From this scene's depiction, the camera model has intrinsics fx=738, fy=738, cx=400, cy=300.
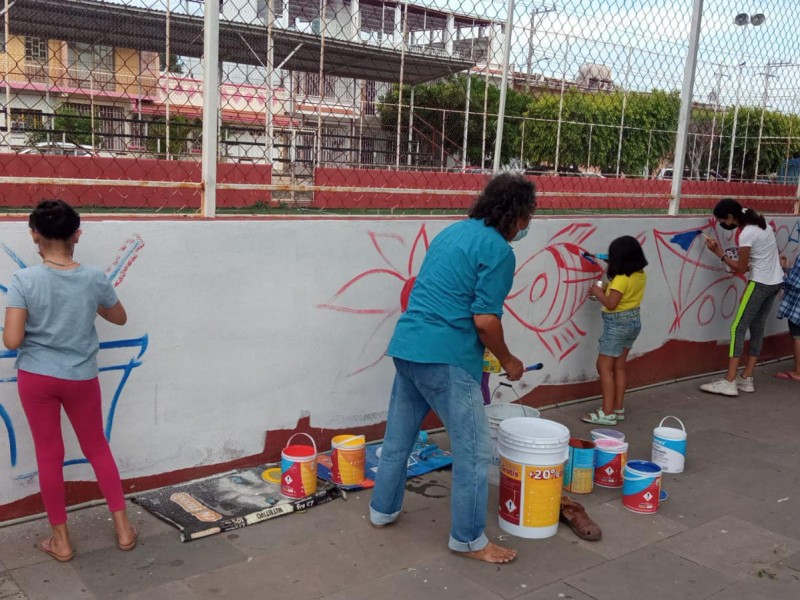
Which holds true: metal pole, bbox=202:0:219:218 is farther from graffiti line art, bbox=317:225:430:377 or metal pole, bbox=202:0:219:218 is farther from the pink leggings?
the pink leggings

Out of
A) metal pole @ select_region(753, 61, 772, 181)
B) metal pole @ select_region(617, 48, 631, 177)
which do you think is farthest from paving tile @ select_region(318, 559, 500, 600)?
metal pole @ select_region(753, 61, 772, 181)

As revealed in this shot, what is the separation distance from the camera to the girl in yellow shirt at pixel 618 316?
518 centimetres

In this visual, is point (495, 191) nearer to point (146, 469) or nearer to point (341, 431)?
point (341, 431)

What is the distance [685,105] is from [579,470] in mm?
3846

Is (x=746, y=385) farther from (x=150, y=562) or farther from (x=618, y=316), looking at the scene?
(x=150, y=562)

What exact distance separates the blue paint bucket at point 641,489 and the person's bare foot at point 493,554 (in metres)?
0.91

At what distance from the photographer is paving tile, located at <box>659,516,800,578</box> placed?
335 cm

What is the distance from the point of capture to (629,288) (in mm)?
5219

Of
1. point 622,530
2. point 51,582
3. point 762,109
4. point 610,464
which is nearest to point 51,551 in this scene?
point 51,582

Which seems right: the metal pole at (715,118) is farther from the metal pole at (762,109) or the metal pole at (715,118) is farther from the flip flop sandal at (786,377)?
the flip flop sandal at (786,377)

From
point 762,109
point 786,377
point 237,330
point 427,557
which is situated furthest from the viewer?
point 762,109

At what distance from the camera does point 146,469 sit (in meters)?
3.73

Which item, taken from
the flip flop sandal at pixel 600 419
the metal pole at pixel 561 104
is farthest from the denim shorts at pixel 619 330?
the metal pole at pixel 561 104

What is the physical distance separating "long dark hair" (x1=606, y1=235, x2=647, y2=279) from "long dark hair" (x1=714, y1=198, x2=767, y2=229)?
1268 millimetres
